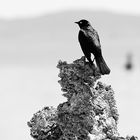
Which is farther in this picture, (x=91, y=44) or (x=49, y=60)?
(x=49, y=60)

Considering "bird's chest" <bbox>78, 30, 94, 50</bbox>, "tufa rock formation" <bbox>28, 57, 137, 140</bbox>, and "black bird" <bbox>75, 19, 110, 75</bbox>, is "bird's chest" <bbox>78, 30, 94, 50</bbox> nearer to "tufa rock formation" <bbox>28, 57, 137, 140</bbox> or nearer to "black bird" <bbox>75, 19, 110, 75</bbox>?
"black bird" <bbox>75, 19, 110, 75</bbox>

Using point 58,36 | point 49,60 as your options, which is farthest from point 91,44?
point 58,36

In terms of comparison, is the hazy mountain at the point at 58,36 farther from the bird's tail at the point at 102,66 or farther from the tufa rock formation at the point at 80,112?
the tufa rock formation at the point at 80,112

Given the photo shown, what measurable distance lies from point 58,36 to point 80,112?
8571 cm

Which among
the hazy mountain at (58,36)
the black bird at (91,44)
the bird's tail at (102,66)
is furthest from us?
the hazy mountain at (58,36)

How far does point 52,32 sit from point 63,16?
10199 mm

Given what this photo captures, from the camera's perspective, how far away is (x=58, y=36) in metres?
94.8

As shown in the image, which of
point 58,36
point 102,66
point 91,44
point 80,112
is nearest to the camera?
point 80,112

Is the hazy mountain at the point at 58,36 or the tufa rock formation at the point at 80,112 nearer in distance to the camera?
the tufa rock formation at the point at 80,112

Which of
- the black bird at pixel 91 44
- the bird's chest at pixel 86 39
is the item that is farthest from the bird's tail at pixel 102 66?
the bird's chest at pixel 86 39

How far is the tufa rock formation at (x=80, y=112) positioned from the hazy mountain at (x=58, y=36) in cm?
6220

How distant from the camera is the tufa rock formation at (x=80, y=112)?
29.9 ft

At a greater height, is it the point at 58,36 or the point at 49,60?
the point at 58,36

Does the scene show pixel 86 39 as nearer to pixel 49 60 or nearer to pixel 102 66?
pixel 102 66
